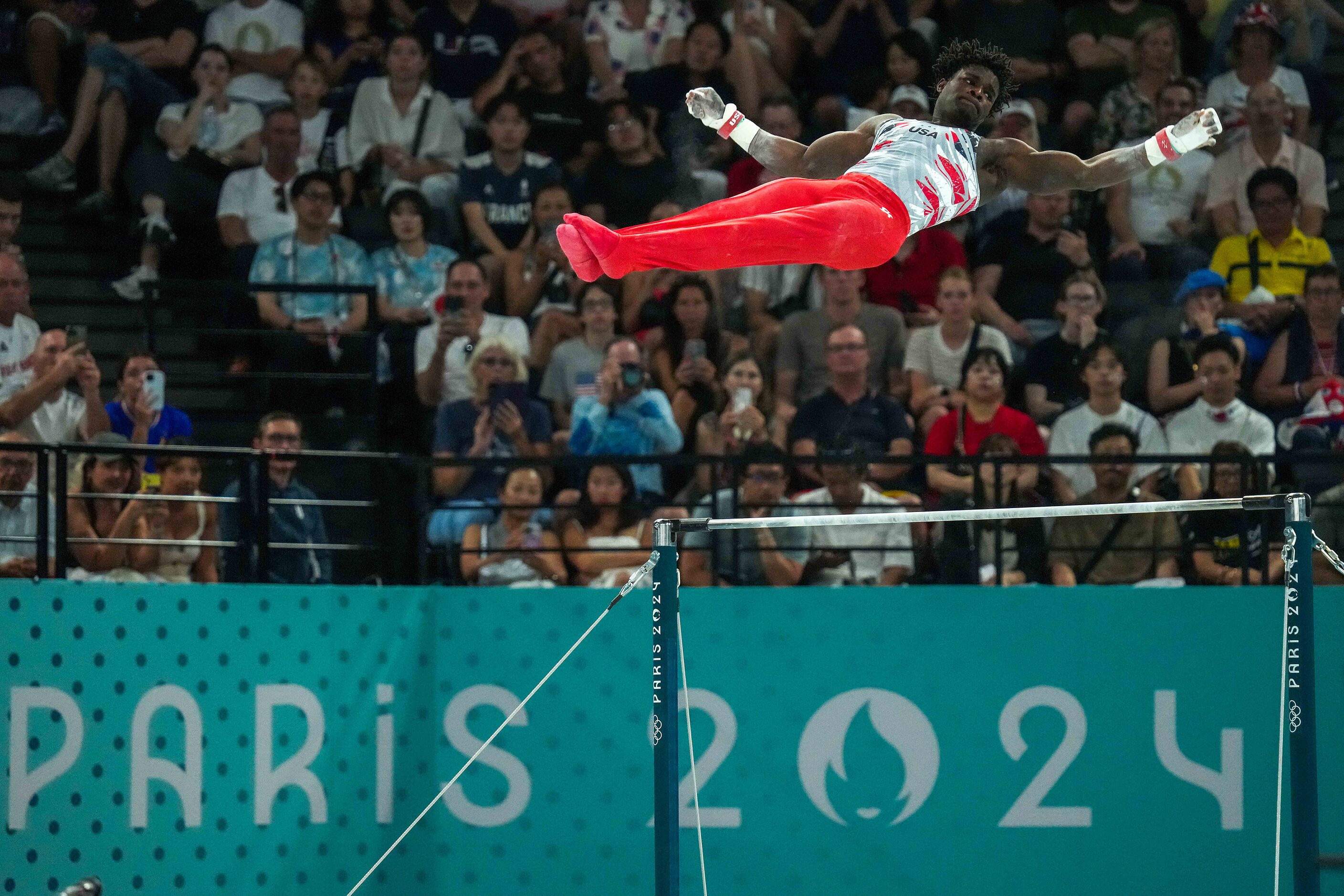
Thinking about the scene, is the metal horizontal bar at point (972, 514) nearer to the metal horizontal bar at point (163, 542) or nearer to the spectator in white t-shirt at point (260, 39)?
the metal horizontal bar at point (163, 542)

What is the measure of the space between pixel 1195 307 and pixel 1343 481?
1.15 m

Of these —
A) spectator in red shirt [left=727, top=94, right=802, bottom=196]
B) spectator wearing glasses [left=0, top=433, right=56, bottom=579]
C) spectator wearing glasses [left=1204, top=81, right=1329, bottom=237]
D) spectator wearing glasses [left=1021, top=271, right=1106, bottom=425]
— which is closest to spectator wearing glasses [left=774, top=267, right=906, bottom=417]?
spectator wearing glasses [left=1021, top=271, right=1106, bottom=425]

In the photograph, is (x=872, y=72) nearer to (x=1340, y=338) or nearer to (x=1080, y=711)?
(x=1340, y=338)

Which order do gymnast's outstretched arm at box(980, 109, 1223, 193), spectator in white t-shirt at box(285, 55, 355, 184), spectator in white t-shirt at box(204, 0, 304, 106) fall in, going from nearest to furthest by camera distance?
gymnast's outstretched arm at box(980, 109, 1223, 193)
spectator in white t-shirt at box(285, 55, 355, 184)
spectator in white t-shirt at box(204, 0, 304, 106)

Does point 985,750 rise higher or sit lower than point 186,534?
lower

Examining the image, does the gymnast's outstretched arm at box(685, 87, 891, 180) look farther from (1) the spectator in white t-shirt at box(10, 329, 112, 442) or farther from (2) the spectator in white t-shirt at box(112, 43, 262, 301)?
(2) the spectator in white t-shirt at box(112, 43, 262, 301)

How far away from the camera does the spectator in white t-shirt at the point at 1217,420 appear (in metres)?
7.34

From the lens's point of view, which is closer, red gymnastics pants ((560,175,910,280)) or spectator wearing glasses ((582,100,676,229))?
red gymnastics pants ((560,175,910,280))

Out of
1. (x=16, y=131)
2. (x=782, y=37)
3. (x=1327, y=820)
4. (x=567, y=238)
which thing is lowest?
(x=1327, y=820)

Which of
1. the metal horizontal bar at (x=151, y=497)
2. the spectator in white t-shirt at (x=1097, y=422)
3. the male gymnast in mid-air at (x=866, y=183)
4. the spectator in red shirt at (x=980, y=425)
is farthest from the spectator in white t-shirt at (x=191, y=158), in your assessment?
the spectator in white t-shirt at (x=1097, y=422)

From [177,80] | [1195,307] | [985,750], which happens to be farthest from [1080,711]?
[177,80]

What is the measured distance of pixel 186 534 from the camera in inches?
278

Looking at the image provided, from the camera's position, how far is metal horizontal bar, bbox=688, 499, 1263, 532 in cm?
497

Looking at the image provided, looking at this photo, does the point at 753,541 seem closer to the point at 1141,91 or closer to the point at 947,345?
the point at 947,345
